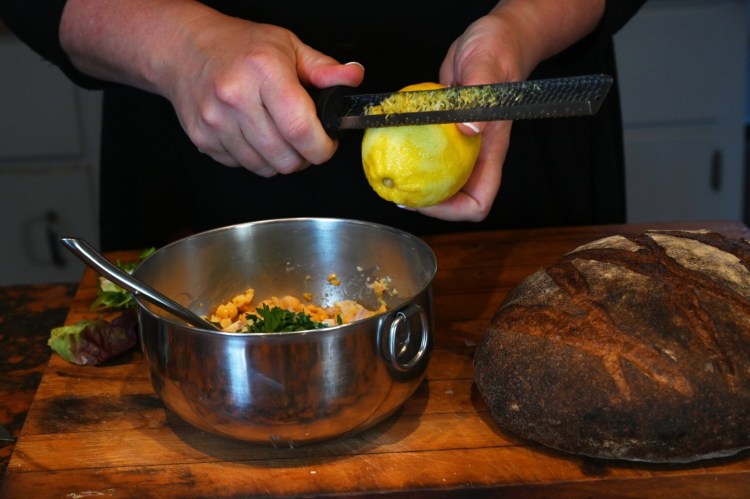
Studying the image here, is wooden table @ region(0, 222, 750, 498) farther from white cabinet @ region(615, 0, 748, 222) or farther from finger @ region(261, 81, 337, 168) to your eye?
white cabinet @ region(615, 0, 748, 222)

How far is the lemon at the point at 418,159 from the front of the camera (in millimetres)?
1169

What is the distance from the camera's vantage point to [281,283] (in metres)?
1.49

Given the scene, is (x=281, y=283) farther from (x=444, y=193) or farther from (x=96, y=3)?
(x=96, y=3)

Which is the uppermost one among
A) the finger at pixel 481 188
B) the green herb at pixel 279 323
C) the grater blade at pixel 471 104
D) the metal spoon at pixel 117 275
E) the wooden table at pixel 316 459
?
the grater blade at pixel 471 104

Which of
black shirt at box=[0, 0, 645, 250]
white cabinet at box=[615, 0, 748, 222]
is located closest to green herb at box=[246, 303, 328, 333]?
black shirt at box=[0, 0, 645, 250]

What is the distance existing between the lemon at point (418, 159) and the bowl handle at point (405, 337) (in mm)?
163

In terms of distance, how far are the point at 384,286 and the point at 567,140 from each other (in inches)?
23.8

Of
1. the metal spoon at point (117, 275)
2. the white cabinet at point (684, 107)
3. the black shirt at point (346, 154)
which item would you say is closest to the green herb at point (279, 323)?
the metal spoon at point (117, 275)

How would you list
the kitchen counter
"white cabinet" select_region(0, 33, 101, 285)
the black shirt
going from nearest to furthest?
the kitchen counter < the black shirt < "white cabinet" select_region(0, 33, 101, 285)

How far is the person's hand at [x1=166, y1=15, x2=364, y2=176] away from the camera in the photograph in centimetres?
121

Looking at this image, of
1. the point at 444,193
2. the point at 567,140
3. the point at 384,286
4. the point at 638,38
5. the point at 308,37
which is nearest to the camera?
the point at 444,193

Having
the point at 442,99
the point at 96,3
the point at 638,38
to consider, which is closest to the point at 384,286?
the point at 442,99

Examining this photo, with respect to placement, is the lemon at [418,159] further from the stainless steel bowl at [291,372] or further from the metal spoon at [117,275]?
the metal spoon at [117,275]

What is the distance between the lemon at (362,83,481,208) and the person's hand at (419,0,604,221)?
3 cm
